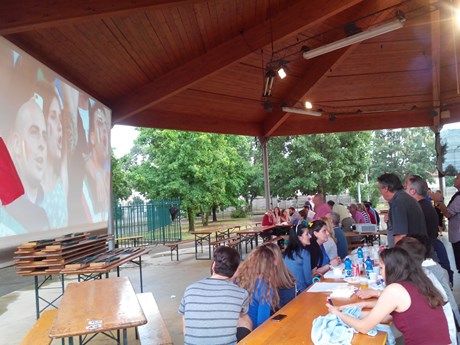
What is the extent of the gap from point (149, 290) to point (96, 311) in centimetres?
430

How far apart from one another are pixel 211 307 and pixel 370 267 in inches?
73.8

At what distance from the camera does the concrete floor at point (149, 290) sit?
191 inches

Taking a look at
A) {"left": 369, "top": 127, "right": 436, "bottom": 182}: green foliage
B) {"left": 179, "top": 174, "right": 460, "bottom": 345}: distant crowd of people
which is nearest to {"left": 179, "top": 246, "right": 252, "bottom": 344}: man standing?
{"left": 179, "top": 174, "right": 460, "bottom": 345}: distant crowd of people

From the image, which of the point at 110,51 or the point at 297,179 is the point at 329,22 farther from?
the point at 297,179

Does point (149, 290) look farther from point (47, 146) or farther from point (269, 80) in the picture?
point (269, 80)

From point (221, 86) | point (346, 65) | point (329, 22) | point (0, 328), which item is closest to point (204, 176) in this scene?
point (221, 86)

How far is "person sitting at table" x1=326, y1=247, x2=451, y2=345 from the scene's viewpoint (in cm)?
207

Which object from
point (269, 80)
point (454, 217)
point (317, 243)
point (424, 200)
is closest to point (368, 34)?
point (269, 80)

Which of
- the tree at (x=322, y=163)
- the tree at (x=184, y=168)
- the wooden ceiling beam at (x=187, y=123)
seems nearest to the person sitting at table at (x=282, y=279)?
the wooden ceiling beam at (x=187, y=123)

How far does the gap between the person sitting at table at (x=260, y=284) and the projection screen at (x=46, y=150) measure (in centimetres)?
274

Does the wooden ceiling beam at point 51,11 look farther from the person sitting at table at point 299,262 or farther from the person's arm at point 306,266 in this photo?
the person's arm at point 306,266

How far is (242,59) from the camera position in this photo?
691 cm

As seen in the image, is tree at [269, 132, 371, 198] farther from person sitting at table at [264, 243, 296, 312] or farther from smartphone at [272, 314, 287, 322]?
smartphone at [272, 314, 287, 322]

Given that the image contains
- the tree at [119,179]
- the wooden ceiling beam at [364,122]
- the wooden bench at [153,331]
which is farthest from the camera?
the tree at [119,179]
